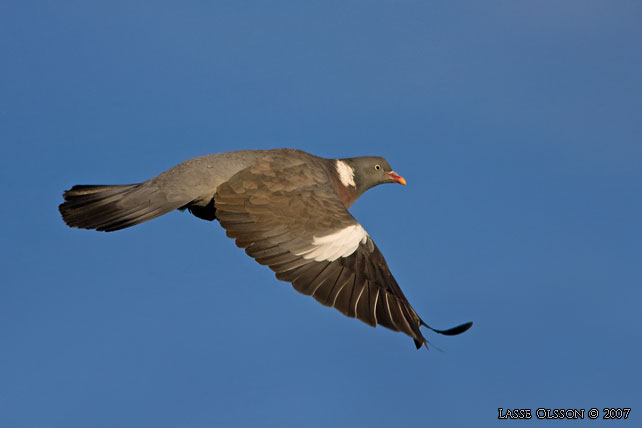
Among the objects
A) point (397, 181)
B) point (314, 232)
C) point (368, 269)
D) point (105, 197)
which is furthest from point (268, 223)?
point (397, 181)

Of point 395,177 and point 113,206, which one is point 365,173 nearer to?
point 395,177

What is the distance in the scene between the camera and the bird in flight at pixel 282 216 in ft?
22.2

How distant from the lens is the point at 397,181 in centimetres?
983

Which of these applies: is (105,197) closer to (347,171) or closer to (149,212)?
(149,212)

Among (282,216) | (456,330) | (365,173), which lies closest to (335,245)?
(282,216)

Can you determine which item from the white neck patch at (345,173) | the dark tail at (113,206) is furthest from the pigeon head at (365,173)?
the dark tail at (113,206)

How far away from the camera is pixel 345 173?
918cm

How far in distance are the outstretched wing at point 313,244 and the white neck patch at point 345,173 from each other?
1.25 m

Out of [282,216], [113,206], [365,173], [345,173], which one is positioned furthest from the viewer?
[365,173]

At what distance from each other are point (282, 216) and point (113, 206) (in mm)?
1672

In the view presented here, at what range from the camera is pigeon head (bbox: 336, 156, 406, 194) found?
9.22 m

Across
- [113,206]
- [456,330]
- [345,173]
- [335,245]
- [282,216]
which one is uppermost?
[345,173]

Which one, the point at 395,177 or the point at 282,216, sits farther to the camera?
the point at 395,177

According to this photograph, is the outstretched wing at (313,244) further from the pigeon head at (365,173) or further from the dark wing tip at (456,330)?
the pigeon head at (365,173)
